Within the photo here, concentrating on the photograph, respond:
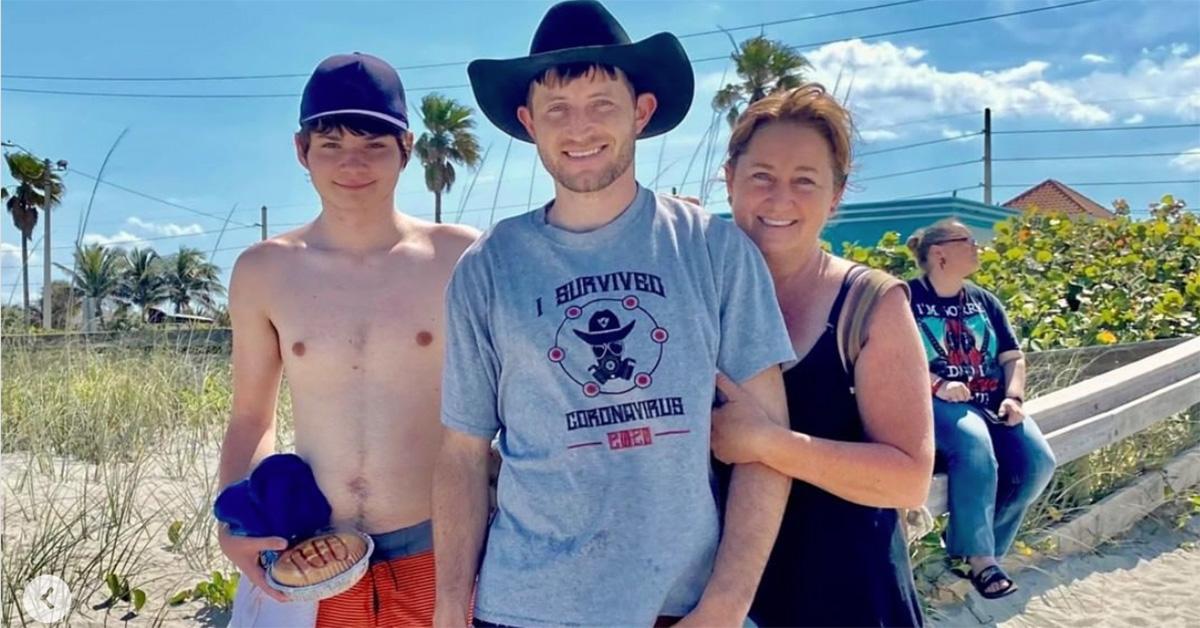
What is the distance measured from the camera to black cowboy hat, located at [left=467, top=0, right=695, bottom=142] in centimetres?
184

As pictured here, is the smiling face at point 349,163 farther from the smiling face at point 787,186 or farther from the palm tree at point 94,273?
the palm tree at point 94,273

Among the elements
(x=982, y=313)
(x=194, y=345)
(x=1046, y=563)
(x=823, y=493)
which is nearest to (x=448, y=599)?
(x=823, y=493)

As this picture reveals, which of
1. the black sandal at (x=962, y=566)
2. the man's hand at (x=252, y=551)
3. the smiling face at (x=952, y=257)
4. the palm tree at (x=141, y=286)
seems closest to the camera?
the man's hand at (x=252, y=551)

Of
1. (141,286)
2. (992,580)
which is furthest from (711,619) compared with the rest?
(141,286)

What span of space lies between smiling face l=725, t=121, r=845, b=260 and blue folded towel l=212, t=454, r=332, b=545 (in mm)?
1209

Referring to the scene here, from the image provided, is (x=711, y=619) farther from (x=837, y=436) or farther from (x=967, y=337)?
(x=967, y=337)

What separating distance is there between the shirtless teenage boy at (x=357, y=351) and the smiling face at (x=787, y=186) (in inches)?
35.2

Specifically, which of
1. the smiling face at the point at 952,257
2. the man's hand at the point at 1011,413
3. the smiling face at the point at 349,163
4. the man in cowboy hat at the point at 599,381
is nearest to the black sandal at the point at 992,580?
the man's hand at the point at 1011,413

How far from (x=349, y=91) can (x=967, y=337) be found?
246 centimetres

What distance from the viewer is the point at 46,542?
396 cm

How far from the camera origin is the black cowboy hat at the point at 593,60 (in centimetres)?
184

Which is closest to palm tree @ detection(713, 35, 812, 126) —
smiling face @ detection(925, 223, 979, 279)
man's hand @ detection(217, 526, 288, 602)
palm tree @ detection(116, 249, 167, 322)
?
smiling face @ detection(925, 223, 979, 279)

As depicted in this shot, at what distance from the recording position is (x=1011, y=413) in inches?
122

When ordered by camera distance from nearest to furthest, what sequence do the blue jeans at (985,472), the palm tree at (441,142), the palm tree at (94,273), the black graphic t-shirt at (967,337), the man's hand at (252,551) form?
1. the man's hand at (252,551)
2. the blue jeans at (985,472)
3. the black graphic t-shirt at (967,337)
4. the palm tree at (94,273)
5. the palm tree at (441,142)
